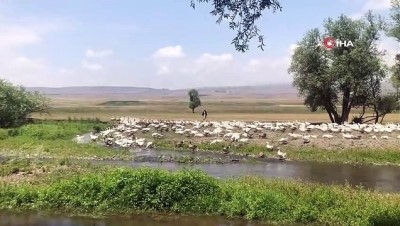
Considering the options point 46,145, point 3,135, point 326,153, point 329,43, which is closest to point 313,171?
point 326,153

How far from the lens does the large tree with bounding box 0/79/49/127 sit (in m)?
62.8

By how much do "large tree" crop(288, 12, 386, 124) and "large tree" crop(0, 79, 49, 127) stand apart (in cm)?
3367

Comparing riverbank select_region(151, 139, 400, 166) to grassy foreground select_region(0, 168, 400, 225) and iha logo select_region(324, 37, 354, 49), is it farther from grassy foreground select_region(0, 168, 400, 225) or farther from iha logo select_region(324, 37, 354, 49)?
iha logo select_region(324, 37, 354, 49)

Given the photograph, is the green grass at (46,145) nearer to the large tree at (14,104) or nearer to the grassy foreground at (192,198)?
the large tree at (14,104)

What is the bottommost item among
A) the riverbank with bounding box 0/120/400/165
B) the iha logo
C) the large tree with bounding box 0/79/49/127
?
the riverbank with bounding box 0/120/400/165

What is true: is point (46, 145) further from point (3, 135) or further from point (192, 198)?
point (192, 198)

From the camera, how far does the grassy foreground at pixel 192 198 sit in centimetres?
1991

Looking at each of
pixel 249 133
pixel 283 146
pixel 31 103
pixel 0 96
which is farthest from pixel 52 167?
pixel 31 103

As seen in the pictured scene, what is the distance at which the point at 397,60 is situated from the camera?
181 ft

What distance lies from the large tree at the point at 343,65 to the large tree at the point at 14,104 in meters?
33.7

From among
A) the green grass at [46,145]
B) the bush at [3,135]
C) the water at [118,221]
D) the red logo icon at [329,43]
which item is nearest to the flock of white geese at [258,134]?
the green grass at [46,145]

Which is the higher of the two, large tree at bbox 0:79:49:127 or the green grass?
large tree at bbox 0:79:49:127

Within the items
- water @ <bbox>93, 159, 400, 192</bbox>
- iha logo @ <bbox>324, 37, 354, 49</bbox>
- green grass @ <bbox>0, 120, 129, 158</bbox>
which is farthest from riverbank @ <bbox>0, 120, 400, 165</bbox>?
iha logo @ <bbox>324, 37, 354, 49</bbox>

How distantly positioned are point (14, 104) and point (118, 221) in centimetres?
5007
